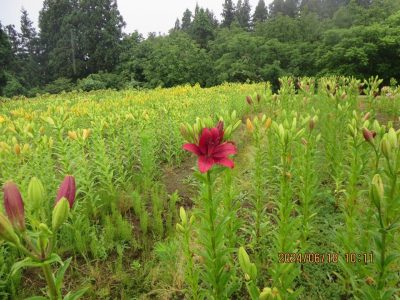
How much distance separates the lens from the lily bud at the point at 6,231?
30.7 inches

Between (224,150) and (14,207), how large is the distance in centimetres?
72

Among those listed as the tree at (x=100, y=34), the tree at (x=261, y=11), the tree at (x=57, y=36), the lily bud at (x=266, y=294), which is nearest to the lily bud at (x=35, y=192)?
the lily bud at (x=266, y=294)

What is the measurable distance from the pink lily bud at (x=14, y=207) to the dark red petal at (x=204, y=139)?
2.11 ft

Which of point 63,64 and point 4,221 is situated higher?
point 63,64

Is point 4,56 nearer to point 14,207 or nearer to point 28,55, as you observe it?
point 28,55

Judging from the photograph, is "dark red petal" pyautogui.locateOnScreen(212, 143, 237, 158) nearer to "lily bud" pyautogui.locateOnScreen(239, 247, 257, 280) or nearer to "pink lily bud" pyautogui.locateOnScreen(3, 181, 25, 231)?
"lily bud" pyautogui.locateOnScreen(239, 247, 257, 280)

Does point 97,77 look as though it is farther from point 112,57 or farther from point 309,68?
point 309,68

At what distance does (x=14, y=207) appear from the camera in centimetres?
83

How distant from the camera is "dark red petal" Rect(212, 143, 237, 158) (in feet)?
3.94

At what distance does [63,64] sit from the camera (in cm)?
3219

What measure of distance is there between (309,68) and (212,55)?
7.45 metres

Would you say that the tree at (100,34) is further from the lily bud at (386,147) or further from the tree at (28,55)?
the lily bud at (386,147)

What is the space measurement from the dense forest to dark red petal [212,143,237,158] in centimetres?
1991

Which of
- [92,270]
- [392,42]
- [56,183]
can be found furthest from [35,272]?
[392,42]
